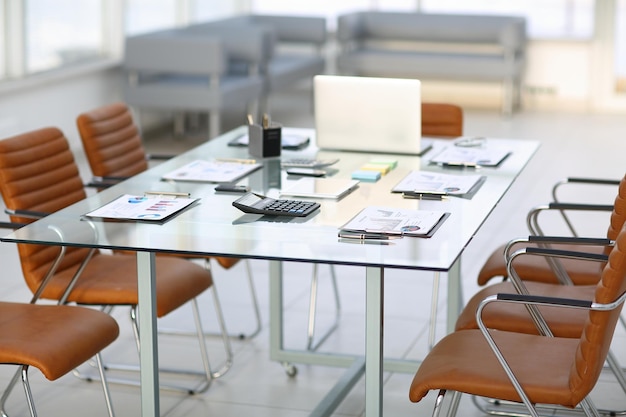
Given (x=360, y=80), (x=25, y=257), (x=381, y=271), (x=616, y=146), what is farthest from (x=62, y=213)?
(x=616, y=146)

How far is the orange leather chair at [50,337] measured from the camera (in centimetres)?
320

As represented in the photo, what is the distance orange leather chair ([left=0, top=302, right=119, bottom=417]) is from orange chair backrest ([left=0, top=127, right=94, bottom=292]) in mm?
269

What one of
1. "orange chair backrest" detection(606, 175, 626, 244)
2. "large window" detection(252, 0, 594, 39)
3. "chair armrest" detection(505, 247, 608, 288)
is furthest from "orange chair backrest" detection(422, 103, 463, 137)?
"large window" detection(252, 0, 594, 39)

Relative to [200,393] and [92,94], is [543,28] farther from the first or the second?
[200,393]

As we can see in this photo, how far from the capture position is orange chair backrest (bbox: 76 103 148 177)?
449 cm

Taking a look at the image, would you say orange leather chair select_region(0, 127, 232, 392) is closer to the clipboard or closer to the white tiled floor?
the white tiled floor

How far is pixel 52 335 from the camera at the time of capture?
131 inches

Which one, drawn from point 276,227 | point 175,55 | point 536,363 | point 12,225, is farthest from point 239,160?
point 175,55

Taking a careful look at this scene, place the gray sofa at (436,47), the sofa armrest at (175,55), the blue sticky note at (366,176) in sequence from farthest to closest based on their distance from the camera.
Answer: the gray sofa at (436,47) < the sofa armrest at (175,55) < the blue sticky note at (366,176)

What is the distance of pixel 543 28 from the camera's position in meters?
11.2

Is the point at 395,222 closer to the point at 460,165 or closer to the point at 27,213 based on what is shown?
the point at 460,165

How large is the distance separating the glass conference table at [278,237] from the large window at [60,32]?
4.27 metres

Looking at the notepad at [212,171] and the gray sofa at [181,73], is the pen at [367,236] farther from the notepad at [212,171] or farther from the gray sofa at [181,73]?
the gray sofa at [181,73]

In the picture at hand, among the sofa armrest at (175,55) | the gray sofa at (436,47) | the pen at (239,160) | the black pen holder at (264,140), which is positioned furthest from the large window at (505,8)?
the pen at (239,160)
